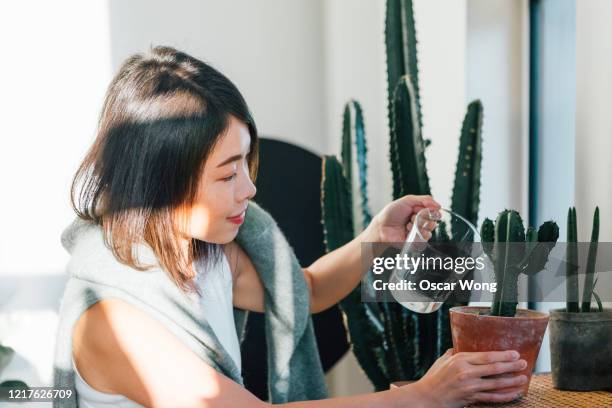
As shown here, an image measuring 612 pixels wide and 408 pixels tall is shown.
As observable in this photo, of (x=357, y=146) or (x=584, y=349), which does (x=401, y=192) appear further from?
(x=584, y=349)

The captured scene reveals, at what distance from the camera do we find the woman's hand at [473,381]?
93 cm

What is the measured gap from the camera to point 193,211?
113 cm

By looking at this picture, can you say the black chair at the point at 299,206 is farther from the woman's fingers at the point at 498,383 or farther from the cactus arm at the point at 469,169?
the woman's fingers at the point at 498,383

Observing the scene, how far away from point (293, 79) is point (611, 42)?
1477mm

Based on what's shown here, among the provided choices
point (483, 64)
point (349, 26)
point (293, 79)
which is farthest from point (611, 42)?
point (293, 79)

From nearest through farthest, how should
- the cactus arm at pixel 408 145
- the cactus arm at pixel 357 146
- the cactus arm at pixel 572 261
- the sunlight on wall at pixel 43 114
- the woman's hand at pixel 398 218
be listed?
the cactus arm at pixel 572 261 < the woman's hand at pixel 398 218 < the cactus arm at pixel 408 145 < the cactus arm at pixel 357 146 < the sunlight on wall at pixel 43 114

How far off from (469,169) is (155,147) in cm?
70

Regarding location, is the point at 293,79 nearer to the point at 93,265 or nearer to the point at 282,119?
the point at 282,119

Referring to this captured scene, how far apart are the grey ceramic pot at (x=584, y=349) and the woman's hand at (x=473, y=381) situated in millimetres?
99

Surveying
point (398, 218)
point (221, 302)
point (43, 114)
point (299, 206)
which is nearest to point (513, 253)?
point (398, 218)

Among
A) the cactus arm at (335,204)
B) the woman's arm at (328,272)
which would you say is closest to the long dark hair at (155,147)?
the woman's arm at (328,272)

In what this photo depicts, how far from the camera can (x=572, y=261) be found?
1.08 m

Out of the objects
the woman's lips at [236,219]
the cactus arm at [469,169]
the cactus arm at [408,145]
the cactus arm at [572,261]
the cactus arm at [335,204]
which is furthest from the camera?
the cactus arm at [335,204]

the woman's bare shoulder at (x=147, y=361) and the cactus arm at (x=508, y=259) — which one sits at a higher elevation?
the cactus arm at (x=508, y=259)
